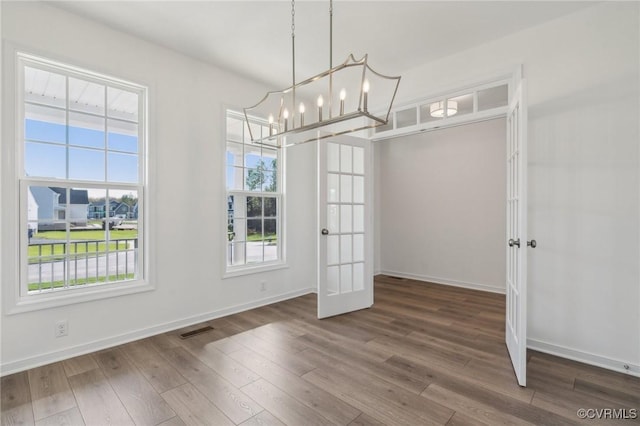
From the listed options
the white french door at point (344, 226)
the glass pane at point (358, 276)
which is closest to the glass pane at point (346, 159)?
the white french door at point (344, 226)

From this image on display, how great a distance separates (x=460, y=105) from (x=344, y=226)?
1.85 metres

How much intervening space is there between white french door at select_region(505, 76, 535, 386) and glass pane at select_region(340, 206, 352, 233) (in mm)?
1733

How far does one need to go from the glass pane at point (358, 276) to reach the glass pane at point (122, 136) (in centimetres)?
276

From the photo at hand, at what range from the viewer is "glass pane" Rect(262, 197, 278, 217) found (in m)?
4.15

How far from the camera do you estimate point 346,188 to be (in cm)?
384

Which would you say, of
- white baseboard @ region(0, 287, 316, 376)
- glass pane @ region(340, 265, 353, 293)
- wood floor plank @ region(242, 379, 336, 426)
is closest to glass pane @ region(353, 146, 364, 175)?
glass pane @ region(340, 265, 353, 293)

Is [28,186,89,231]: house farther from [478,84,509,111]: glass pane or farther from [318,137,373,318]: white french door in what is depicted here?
[478,84,509,111]: glass pane

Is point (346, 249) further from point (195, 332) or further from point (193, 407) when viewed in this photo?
point (193, 407)

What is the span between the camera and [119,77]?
9.39 ft

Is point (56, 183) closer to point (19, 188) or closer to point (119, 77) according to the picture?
point (19, 188)

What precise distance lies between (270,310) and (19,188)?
2.64m

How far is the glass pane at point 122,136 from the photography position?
292 centimetres

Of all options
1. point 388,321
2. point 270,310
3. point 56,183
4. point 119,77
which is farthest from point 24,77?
point 388,321

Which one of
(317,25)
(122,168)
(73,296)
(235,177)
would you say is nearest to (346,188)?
(235,177)
